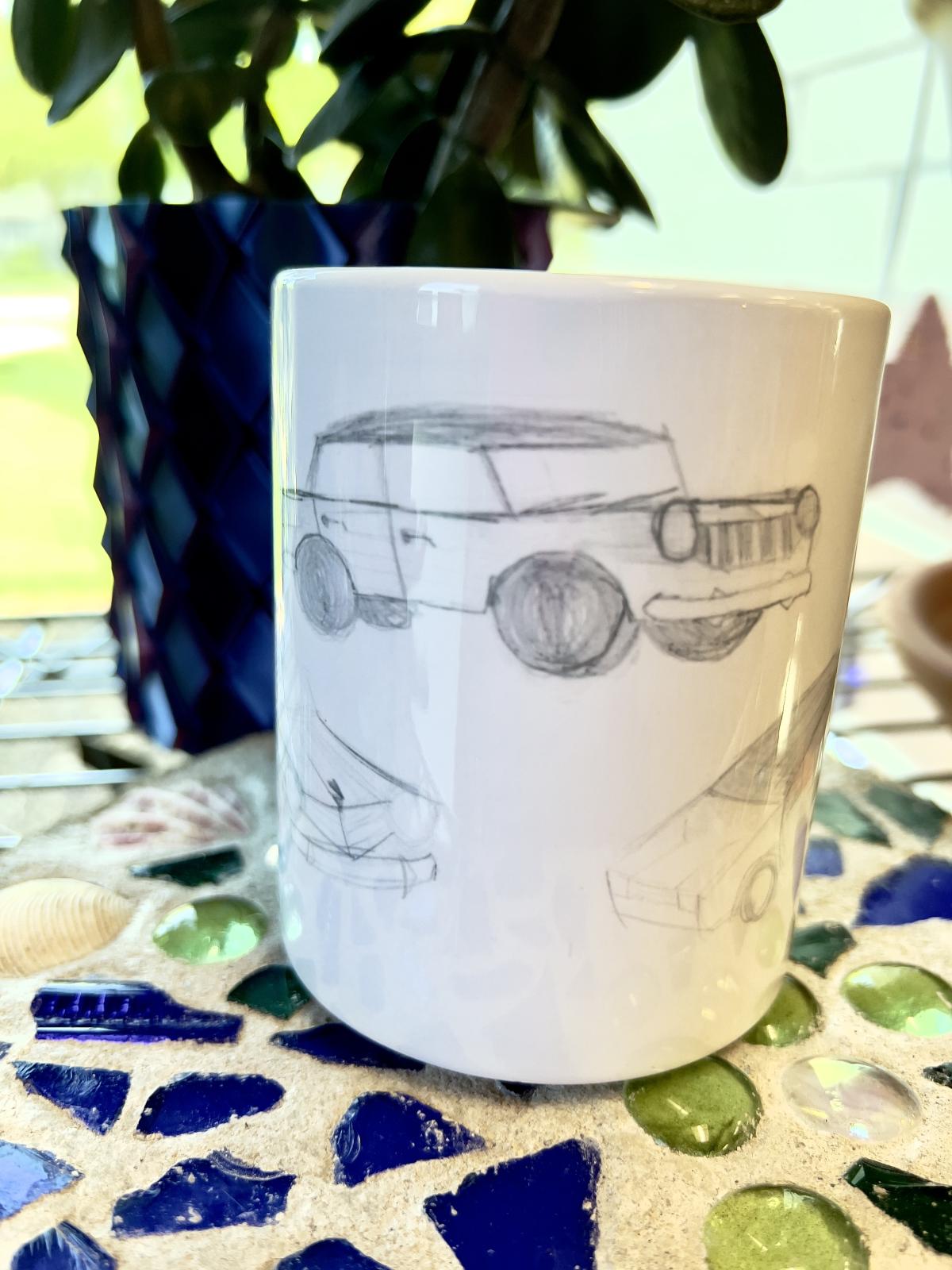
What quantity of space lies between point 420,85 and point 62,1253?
419 millimetres

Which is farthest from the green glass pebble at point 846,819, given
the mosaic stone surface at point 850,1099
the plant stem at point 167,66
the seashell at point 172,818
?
the plant stem at point 167,66

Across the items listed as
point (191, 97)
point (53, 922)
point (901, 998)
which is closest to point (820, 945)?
point (901, 998)

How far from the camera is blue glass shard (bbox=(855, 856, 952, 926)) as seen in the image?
13.6 inches

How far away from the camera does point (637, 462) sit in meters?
0.21

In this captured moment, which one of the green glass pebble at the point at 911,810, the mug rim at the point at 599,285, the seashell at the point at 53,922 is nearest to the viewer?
the mug rim at the point at 599,285

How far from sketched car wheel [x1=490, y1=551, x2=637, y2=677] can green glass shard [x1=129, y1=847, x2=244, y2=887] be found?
18 centimetres

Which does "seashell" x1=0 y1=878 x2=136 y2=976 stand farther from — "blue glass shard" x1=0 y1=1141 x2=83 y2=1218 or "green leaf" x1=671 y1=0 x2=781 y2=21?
"green leaf" x1=671 y1=0 x2=781 y2=21

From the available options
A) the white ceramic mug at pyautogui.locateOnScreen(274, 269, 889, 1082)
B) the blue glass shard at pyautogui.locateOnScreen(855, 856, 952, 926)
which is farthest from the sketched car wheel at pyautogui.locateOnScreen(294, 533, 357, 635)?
the blue glass shard at pyautogui.locateOnScreen(855, 856, 952, 926)

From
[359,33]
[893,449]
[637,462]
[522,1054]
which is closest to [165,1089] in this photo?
[522,1054]

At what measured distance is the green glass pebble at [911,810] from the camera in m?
0.41

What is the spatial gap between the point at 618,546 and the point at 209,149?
27cm

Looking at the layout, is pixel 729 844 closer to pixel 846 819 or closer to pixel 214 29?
pixel 846 819

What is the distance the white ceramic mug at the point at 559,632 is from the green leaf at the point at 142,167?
0.22m

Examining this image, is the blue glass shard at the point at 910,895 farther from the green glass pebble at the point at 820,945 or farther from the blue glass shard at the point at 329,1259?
the blue glass shard at the point at 329,1259
